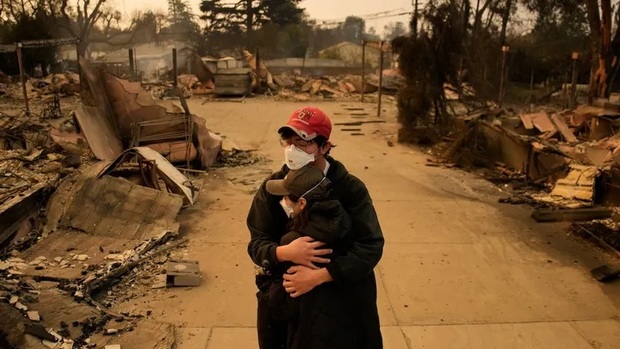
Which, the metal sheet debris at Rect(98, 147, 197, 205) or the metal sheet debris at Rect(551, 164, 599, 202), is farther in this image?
the metal sheet debris at Rect(551, 164, 599, 202)

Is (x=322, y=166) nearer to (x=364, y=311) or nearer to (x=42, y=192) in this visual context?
(x=364, y=311)

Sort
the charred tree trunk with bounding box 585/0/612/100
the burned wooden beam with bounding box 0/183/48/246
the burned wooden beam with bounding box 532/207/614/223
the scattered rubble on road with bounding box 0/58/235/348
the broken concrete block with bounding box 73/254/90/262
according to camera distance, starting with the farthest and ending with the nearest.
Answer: the charred tree trunk with bounding box 585/0/612/100
the burned wooden beam with bounding box 532/207/614/223
the burned wooden beam with bounding box 0/183/48/246
the broken concrete block with bounding box 73/254/90/262
the scattered rubble on road with bounding box 0/58/235/348

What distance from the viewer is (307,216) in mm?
2020

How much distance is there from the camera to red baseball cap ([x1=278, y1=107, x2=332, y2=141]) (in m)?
2.03

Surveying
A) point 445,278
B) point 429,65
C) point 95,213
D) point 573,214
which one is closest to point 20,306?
point 95,213

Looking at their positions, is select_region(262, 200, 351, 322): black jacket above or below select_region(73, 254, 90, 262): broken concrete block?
above

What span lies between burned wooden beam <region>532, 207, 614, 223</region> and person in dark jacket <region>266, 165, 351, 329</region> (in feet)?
17.4

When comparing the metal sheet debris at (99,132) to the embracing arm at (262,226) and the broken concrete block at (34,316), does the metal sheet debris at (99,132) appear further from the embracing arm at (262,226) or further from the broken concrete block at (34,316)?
the embracing arm at (262,226)

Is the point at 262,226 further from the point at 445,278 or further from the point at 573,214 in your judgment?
the point at 573,214

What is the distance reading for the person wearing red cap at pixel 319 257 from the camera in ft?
6.51

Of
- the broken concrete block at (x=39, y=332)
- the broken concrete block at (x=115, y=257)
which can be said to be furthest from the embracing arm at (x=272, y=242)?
the broken concrete block at (x=115, y=257)

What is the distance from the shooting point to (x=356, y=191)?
6.93 ft

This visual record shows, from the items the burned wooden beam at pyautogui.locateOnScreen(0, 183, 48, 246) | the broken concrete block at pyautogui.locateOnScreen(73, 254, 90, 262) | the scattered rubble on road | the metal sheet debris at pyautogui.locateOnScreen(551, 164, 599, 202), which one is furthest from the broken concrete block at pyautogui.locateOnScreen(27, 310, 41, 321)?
the metal sheet debris at pyautogui.locateOnScreen(551, 164, 599, 202)

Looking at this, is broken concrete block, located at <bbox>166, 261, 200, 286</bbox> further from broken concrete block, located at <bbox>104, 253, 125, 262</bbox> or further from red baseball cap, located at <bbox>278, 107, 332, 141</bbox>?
red baseball cap, located at <bbox>278, 107, 332, 141</bbox>
